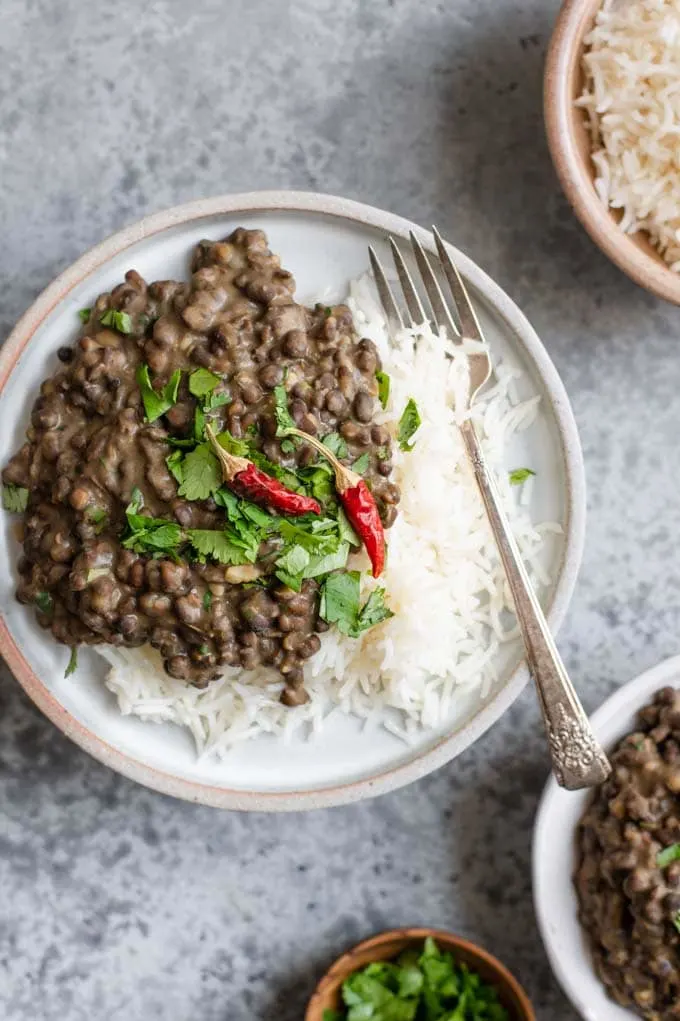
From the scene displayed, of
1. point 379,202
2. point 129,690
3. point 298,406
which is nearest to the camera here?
point 298,406

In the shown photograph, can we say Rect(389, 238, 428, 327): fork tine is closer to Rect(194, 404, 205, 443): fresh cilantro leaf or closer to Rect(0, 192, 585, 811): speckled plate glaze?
Rect(0, 192, 585, 811): speckled plate glaze

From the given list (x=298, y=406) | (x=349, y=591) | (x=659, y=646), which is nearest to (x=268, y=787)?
(x=349, y=591)

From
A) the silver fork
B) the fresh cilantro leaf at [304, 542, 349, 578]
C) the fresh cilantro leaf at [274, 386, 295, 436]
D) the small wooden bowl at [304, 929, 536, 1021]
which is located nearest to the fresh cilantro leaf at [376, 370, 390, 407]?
the silver fork

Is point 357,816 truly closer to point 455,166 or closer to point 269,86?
point 455,166

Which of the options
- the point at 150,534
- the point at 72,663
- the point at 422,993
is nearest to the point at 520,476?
the point at 150,534

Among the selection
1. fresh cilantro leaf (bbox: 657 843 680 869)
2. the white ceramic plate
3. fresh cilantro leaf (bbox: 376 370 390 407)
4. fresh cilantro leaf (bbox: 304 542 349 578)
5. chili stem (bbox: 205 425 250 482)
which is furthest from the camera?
the white ceramic plate
